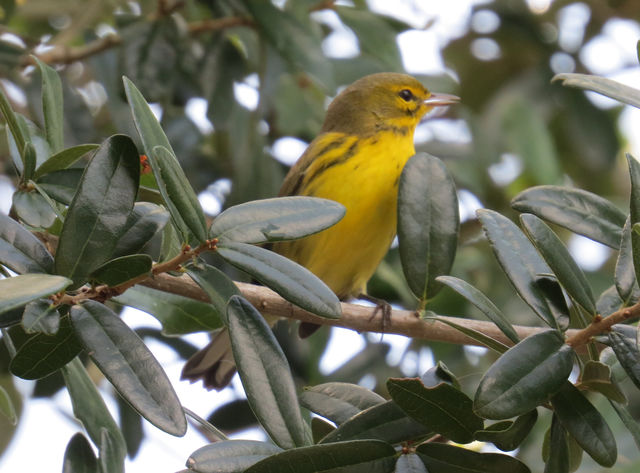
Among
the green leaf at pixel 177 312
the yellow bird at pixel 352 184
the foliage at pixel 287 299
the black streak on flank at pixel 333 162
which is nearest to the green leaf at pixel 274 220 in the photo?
the foliage at pixel 287 299

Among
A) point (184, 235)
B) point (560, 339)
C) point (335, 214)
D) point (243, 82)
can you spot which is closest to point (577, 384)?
point (560, 339)

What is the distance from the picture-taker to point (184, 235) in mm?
1641

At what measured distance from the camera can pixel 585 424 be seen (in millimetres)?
1627

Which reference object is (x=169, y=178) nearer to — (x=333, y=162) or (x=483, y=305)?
(x=483, y=305)

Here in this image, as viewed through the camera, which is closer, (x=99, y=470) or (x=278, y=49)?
(x=99, y=470)

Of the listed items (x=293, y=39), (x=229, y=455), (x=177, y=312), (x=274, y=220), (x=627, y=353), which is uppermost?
(x=274, y=220)

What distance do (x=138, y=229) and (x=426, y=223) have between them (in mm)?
691

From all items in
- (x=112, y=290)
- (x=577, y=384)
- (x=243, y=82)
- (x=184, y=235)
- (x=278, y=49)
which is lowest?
(x=243, y=82)

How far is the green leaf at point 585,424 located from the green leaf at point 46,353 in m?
0.90

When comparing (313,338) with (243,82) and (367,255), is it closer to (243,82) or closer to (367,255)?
(367,255)

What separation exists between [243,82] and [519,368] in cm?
264

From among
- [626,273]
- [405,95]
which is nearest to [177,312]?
[626,273]

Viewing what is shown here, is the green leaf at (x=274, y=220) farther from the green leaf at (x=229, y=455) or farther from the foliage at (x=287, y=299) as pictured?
the green leaf at (x=229, y=455)

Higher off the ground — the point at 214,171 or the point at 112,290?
the point at 112,290
